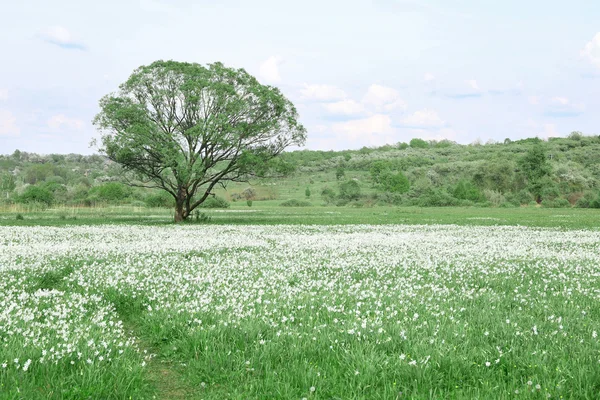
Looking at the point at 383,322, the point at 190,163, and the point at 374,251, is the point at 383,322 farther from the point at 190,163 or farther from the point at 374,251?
the point at 190,163

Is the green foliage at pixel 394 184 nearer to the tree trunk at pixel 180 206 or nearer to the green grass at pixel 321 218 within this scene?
the green grass at pixel 321 218

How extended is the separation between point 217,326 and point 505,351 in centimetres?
428

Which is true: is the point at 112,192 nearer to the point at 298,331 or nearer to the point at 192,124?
the point at 192,124

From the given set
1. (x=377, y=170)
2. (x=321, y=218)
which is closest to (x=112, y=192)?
(x=321, y=218)

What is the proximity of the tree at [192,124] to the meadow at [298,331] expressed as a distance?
23.8 metres

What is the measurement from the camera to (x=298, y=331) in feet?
22.9

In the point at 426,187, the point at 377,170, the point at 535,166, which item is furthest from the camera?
the point at 377,170

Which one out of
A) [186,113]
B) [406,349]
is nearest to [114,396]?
[406,349]

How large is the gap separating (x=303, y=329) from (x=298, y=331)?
0.29 ft

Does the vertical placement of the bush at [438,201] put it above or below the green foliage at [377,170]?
below

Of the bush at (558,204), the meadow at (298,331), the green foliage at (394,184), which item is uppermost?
→ the green foliage at (394,184)

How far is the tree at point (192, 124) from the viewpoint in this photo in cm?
3581

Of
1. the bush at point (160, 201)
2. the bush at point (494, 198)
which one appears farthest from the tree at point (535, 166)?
the bush at point (160, 201)

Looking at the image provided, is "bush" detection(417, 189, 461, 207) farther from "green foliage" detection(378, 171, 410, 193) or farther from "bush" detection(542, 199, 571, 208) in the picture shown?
"green foliage" detection(378, 171, 410, 193)
